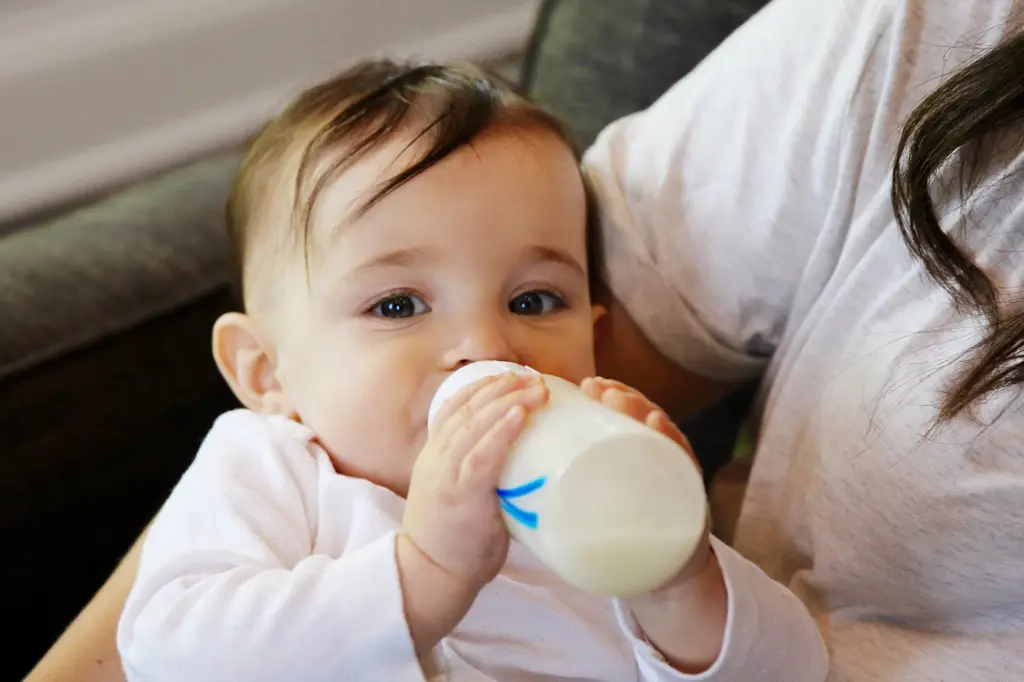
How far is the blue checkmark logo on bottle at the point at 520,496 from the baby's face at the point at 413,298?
18 centimetres

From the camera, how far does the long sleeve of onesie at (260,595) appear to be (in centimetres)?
64

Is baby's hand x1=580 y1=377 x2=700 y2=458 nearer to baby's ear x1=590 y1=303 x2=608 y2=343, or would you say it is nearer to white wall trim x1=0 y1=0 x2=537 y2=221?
baby's ear x1=590 y1=303 x2=608 y2=343

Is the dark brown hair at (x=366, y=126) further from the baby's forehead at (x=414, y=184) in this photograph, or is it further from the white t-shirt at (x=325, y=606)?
the white t-shirt at (x=325, y=606)

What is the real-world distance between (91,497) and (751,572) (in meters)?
0.67

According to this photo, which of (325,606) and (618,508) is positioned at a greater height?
(618,508)

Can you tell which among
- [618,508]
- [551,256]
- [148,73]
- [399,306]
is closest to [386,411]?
[399,306]

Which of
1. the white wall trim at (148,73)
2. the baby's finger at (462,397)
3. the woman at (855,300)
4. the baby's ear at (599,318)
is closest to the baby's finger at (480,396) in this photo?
the baby's finger at (462,397)

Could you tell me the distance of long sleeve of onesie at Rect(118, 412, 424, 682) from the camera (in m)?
0.64

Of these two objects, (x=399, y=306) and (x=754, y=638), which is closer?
(x=754, y=638)

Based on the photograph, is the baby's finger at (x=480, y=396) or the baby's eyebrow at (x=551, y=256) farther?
the baby's eyebrow at (x=551, y=256)

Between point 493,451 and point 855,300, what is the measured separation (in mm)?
330

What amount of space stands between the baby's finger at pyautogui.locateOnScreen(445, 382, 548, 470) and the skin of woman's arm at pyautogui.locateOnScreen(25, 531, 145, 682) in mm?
389

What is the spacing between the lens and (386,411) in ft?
2.47

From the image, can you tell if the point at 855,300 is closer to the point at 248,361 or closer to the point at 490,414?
the point at 490,414
